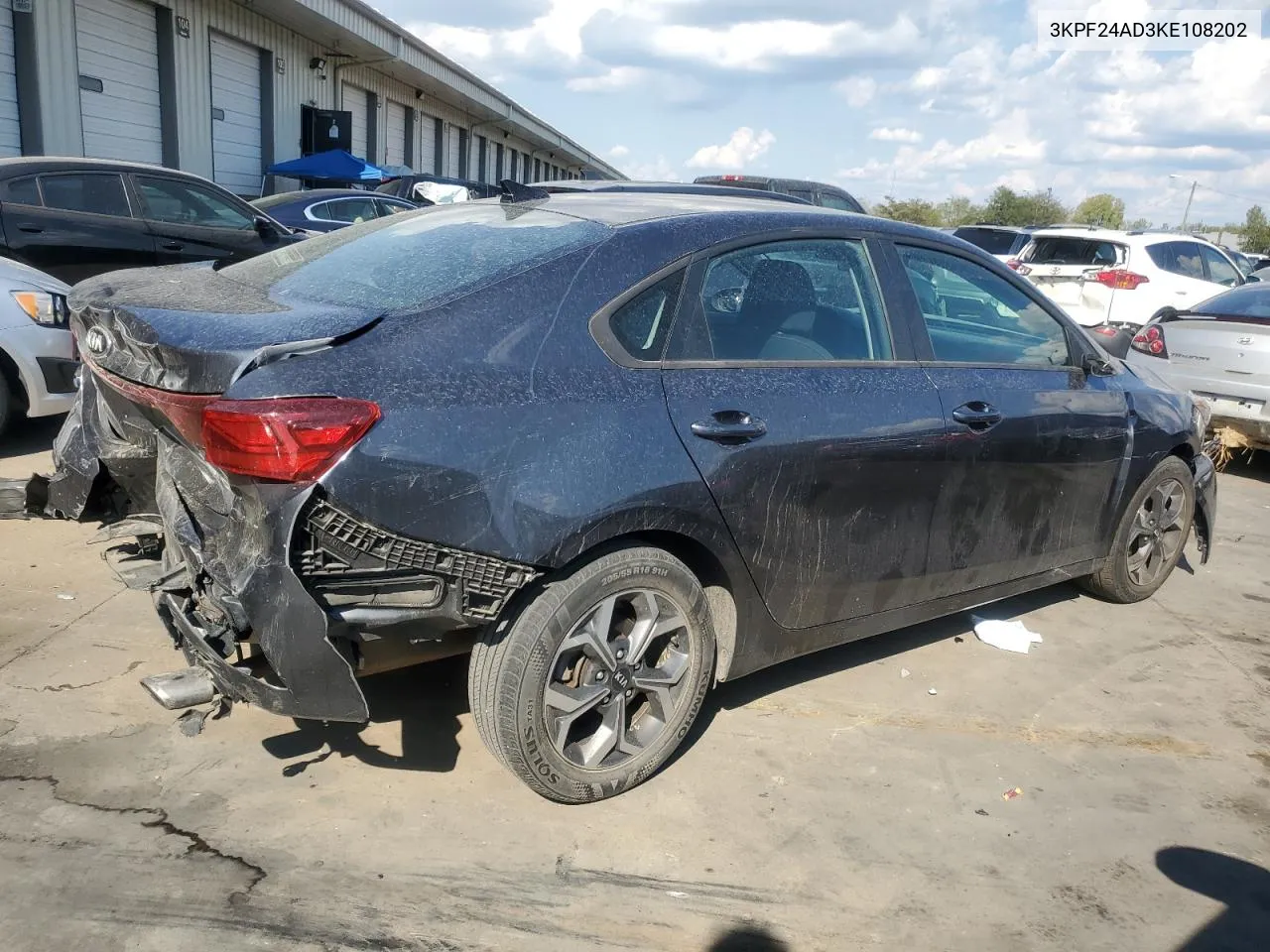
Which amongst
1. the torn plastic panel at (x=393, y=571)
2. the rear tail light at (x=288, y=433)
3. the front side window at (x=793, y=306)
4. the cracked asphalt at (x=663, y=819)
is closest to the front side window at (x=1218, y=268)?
the cracked asphalt at (x=663, y=819)

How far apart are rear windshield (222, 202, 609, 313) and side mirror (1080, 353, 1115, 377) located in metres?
2.37

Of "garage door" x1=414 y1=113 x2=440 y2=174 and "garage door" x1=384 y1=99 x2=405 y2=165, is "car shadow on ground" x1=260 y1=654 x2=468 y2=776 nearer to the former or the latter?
"garage door" x1=384 y1=99 x2=405 y2=165

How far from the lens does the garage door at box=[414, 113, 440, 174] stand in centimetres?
2783

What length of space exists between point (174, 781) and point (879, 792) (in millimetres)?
2147

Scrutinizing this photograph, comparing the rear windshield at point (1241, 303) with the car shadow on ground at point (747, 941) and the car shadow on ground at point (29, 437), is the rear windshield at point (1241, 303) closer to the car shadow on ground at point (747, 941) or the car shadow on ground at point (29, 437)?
the car shadow on ground at point (747, 941)

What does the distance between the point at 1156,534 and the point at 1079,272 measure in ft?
30.1

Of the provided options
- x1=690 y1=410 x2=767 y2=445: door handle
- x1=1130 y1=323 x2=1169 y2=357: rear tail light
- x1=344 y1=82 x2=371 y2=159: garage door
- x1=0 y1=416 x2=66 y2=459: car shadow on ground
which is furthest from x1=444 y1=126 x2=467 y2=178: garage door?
x1=690 y1=410 x2=767 y2=445: door handle

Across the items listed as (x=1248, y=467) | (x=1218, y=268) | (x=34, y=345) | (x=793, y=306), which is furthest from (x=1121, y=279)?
(x=34, y=345)

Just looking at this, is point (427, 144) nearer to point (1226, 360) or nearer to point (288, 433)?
point (1226, 360)

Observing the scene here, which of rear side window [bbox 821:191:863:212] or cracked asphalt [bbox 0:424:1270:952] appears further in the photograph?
rear side window [bbox 821:191:863:212]

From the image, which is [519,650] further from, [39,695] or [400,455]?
[39,695]

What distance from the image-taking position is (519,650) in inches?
108

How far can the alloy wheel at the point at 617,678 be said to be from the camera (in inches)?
113

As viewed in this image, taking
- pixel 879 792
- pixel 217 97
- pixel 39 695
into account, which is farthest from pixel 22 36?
pixel 879 792
